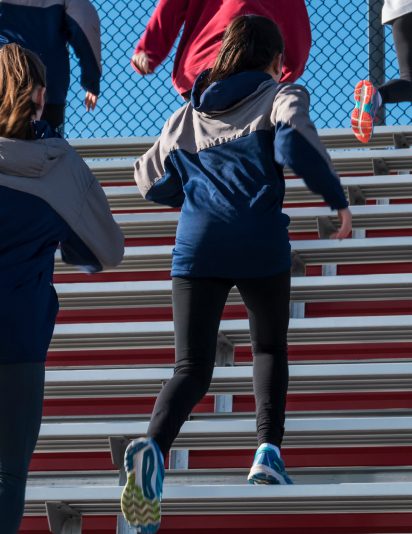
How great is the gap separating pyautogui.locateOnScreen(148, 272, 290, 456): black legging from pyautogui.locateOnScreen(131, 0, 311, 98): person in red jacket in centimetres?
104

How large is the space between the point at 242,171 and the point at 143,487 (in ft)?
2.39

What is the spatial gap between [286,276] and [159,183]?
40cm

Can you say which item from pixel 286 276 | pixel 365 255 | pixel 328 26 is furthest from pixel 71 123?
pixel 286 276

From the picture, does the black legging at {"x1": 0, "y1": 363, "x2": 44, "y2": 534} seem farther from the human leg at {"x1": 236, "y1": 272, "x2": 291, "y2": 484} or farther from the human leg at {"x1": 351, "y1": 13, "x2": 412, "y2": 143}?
the human leg at {"x1": 351, "y1": 13, "x2": 412, "y2": 143}

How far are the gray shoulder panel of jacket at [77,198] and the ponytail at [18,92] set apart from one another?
55mm

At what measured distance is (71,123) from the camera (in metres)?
5.52

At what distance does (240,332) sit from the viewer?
12.8 feet

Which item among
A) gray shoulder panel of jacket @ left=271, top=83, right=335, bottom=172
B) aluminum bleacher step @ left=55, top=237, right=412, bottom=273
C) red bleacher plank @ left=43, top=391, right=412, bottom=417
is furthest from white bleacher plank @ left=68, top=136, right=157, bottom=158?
gray shoulder panel of jacket @ left=271, top=83, right=335, bottom=172

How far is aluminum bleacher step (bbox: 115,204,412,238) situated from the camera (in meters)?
4.52

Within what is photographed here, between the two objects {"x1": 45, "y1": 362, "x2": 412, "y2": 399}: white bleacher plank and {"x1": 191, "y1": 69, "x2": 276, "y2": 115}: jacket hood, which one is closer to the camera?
{"x1": 191, "y1": 69, "x2": 276, "y2": 115}: jacket hood

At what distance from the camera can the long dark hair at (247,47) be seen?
3.02 metres

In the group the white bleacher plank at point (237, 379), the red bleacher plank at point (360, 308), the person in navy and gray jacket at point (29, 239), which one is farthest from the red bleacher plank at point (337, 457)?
the person in navy and gray jacket at point (29, 239)

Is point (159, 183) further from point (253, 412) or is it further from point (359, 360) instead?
point (359, 360)

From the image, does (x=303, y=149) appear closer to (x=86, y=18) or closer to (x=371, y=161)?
(x=86, y=18)
